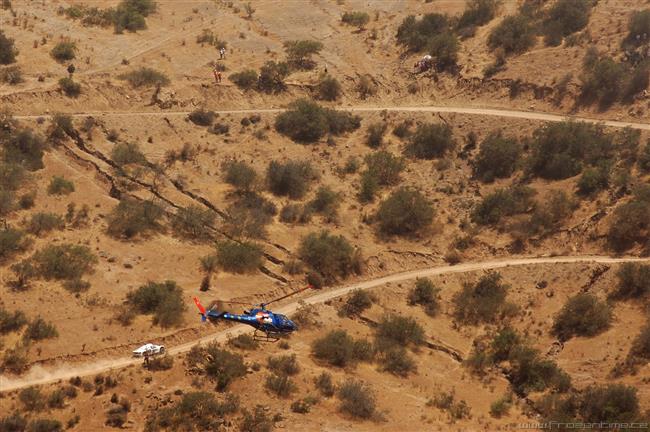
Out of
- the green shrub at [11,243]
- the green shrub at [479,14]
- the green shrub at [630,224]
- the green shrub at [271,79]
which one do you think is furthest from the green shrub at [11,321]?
the green shrub at [479,14]

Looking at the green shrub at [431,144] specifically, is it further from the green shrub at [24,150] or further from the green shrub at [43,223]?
the green shrub at [43,223]

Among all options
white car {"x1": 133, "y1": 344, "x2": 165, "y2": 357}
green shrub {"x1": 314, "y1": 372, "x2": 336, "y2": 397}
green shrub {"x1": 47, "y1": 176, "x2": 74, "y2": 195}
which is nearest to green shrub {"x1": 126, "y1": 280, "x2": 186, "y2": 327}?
white car {"x1": 133, "y1": 344, "x2": 165, "y2": 357}

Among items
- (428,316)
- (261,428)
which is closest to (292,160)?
(428,316)

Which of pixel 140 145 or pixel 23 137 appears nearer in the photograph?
pixel 23 137

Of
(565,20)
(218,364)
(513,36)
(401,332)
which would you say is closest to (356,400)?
(218,364)

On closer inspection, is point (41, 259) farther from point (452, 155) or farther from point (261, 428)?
point (452, 155)

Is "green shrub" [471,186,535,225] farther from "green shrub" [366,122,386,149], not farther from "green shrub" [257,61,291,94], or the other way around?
"green shrub" [257,61,291,94]
